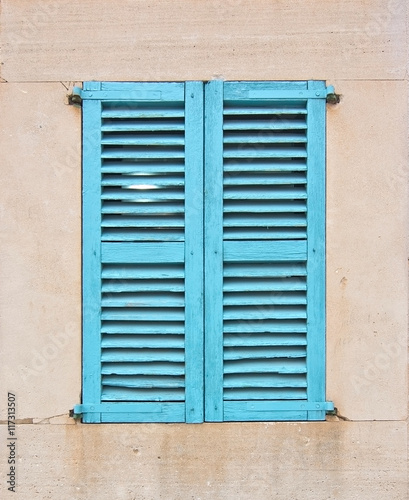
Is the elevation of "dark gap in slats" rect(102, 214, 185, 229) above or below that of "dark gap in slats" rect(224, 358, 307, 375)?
above

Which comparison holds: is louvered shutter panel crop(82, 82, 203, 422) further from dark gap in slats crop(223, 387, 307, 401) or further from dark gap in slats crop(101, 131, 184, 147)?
dark gap in slats crop(223, 387, 307, 401)

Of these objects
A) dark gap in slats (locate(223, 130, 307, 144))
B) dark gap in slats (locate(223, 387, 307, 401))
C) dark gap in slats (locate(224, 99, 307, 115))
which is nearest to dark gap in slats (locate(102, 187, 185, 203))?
dark gap in slats (locate(223, 130, 307, 144))

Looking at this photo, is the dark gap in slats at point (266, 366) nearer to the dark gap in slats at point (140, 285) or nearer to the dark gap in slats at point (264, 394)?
the dark gap in slats at point (264, 394)

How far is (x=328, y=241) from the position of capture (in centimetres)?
216

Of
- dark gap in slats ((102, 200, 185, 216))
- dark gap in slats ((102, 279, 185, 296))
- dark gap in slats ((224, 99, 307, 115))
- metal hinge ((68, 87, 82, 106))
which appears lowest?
dark gap in slats ((102, 279, 185, 296))

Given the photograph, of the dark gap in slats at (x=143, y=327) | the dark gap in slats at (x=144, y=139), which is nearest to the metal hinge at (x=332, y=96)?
the dark gap in slats at (x=144, y=139)

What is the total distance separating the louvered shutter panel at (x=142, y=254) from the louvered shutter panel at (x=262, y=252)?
80 millimetres

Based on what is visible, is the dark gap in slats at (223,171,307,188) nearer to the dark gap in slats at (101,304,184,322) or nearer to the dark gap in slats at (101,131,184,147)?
the dark gap in slats at (101,131,184,147)

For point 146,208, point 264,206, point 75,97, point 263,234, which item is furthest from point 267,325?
point 75,97

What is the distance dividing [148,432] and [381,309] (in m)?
1.31

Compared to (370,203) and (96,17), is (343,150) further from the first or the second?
(96,17)

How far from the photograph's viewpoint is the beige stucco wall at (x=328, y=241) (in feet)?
7.06

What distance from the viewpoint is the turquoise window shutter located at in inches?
83.4

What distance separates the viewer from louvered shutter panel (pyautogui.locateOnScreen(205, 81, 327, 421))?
6.97ft
